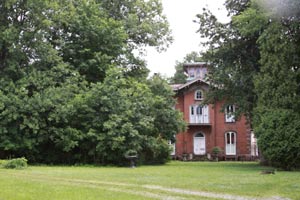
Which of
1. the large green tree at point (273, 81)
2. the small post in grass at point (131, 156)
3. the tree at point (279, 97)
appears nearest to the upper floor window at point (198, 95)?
the large green tree at point (273, 81)

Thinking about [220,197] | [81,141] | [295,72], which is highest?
[295,72]

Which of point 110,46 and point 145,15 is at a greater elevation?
point 145,15

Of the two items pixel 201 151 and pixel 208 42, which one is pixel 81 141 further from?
pixel 201 151

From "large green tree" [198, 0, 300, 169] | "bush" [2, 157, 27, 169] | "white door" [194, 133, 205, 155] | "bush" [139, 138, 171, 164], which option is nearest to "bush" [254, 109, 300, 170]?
"large green tree" [198, 0, 300, 169]

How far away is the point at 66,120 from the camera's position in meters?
27.1

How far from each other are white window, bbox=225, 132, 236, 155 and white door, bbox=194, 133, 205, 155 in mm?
2576

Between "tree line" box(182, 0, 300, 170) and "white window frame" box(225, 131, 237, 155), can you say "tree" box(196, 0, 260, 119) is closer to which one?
"tree line" box(182, 0, 300, 170)

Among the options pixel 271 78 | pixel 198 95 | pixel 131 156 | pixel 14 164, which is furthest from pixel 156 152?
pixel 198 95

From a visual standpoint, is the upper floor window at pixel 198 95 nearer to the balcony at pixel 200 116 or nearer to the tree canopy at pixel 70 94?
the balcony at pixel 200 116

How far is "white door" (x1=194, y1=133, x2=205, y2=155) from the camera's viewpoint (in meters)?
48.8

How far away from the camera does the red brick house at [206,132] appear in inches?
1886

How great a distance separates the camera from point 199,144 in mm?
48938

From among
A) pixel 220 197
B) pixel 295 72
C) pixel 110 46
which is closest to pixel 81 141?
pixel 110 46

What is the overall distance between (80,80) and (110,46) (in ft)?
12.5
